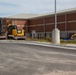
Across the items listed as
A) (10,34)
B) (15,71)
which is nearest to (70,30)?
(10,34)

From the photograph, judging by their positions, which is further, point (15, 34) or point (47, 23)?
point (47, 23)

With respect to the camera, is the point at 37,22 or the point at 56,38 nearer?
the point at 56,38

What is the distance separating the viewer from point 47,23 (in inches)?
2459

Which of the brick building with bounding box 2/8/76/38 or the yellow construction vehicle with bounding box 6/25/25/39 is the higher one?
the brick building with bounding box 2/8/76/38

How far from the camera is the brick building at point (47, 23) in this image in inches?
2101

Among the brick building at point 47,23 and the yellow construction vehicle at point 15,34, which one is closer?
the yellow construction vehicle at point 15,34

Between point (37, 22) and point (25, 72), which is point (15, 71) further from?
point (37, 22)

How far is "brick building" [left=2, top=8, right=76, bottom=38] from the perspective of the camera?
53375 millimetres

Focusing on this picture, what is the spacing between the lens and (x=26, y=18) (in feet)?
243

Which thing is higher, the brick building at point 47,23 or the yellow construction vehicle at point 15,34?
the brick building at point 47,23

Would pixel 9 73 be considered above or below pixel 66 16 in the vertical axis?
below

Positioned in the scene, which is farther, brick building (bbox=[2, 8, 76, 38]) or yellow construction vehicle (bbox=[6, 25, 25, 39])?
brick building (bbox=[2, 8, 76, 38])

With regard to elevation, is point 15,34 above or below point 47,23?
below

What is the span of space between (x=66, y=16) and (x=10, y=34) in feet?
39.8
